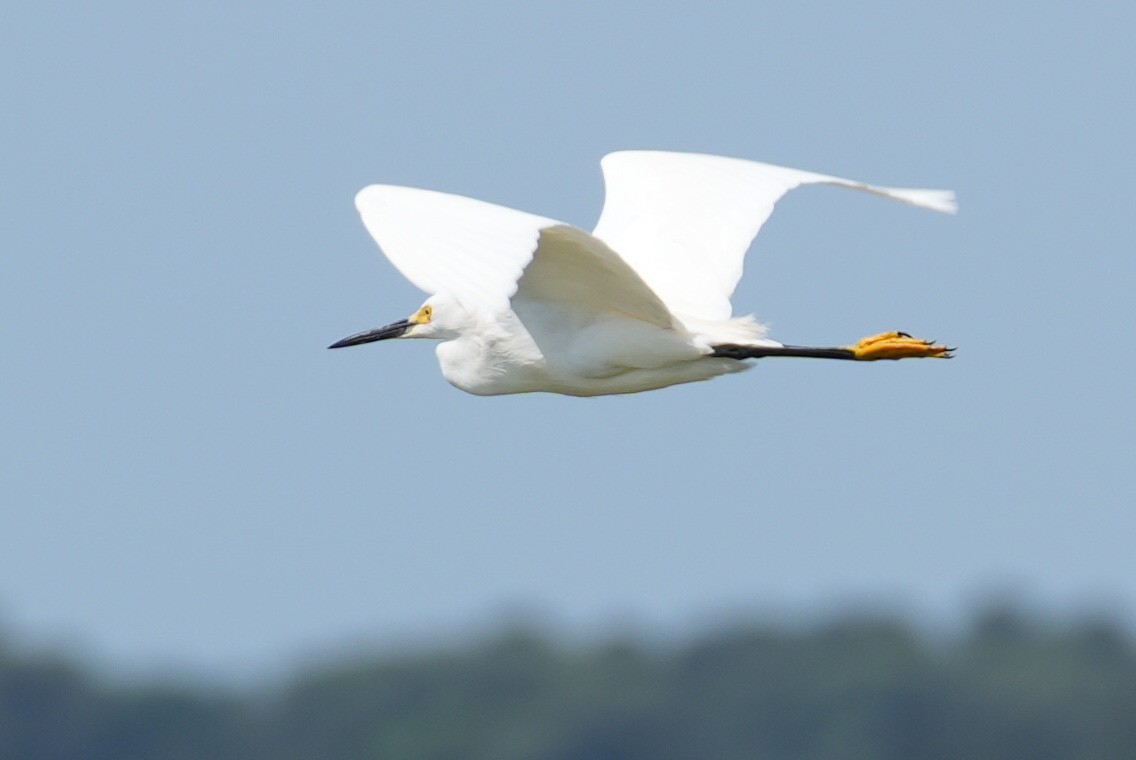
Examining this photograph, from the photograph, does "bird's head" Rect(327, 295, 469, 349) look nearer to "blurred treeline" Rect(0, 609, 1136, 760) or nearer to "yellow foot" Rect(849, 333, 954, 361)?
"yellow foot" Rect(849, 333, 954, 361)

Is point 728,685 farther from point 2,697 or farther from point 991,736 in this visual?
point 2,697

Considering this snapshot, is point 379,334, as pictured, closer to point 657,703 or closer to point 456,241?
point 456,241

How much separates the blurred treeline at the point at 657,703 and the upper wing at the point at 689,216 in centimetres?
4286

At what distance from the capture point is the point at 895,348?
11.7 metres

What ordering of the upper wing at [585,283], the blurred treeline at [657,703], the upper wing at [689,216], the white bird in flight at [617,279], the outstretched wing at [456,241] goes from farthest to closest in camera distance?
the blurred treeline at [657,703], the upper wing at [689,216], the upper wing at [585,283], the white bird in flight at [617,279], the outstretched wing at [456,241]

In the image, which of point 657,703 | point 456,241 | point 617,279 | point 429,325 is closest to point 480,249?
point 456,241

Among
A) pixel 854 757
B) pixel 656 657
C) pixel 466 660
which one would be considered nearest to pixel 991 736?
pixel 854 757

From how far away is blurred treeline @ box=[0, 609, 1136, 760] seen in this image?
2234 inches

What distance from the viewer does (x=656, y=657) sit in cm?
6731

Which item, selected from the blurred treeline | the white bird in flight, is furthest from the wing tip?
the blurred treeline

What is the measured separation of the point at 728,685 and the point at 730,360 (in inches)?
2148

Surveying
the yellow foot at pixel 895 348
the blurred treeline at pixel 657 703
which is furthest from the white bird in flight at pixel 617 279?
the blurred treeline at pixel 657 703

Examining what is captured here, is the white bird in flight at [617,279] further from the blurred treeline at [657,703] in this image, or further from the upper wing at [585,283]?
the blurred treeline at [657,703]

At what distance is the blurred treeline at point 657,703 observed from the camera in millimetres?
56750
